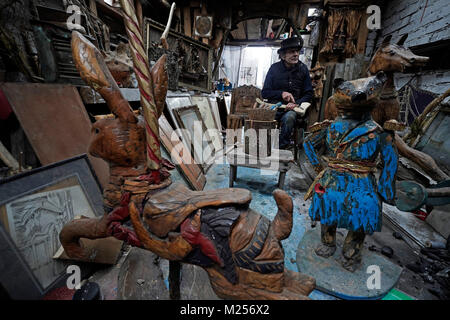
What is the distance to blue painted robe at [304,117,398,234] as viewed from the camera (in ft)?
3.71

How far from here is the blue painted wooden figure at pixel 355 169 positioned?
3.65 feet

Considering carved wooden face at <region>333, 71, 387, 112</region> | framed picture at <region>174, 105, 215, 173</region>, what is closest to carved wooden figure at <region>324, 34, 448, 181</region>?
carved wooden face at <region>333, 71, 387, 112</region>

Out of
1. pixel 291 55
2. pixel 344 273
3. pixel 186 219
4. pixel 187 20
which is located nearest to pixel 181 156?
pixel 186 219

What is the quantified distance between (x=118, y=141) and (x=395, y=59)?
1.76 m

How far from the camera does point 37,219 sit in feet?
3.78

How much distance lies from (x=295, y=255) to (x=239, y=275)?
1019 mm

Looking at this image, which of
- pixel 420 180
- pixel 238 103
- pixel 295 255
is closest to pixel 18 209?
pixel 295 255

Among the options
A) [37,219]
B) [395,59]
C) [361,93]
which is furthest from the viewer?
[395,59]

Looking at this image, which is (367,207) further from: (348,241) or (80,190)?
(80,190)

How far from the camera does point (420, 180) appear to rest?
2010 millimetres

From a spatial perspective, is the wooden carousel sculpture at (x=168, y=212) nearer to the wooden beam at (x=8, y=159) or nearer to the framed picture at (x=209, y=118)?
the wooden beam at (x=8, y=159)

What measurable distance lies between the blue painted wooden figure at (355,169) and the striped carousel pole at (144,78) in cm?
106

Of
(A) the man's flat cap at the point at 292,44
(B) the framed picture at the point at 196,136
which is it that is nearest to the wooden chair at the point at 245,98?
(B) the framed picture at the point at 196,136

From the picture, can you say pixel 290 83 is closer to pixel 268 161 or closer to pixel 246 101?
pixel 246 101
